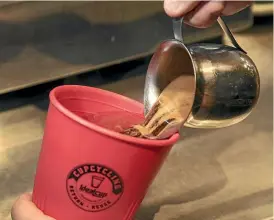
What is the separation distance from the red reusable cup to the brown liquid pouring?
0.07 ft

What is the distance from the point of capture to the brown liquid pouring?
2.46 ft

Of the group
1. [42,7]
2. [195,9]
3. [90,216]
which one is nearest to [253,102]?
[195,9]

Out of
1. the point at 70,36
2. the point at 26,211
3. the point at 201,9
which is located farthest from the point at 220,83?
the point at 70,36

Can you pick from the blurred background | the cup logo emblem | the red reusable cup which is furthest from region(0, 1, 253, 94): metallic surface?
the cup logo emblem

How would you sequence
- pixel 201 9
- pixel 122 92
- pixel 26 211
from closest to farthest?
pixel 201 9
pixel 26 211
pixel 122 92

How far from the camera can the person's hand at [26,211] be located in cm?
78

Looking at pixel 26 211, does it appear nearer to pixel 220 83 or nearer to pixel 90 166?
pixel 90 166

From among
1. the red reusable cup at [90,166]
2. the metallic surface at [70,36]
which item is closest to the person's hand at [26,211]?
the red reusable cup at [90,166]

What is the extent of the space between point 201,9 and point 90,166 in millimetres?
208

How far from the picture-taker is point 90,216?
755 millimetres

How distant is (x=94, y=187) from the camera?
725mm

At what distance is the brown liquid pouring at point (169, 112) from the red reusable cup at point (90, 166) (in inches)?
0.8

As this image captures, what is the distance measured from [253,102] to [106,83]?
492mm

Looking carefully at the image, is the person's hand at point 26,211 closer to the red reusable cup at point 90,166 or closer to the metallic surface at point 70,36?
the red reusable cup at point 90,166
